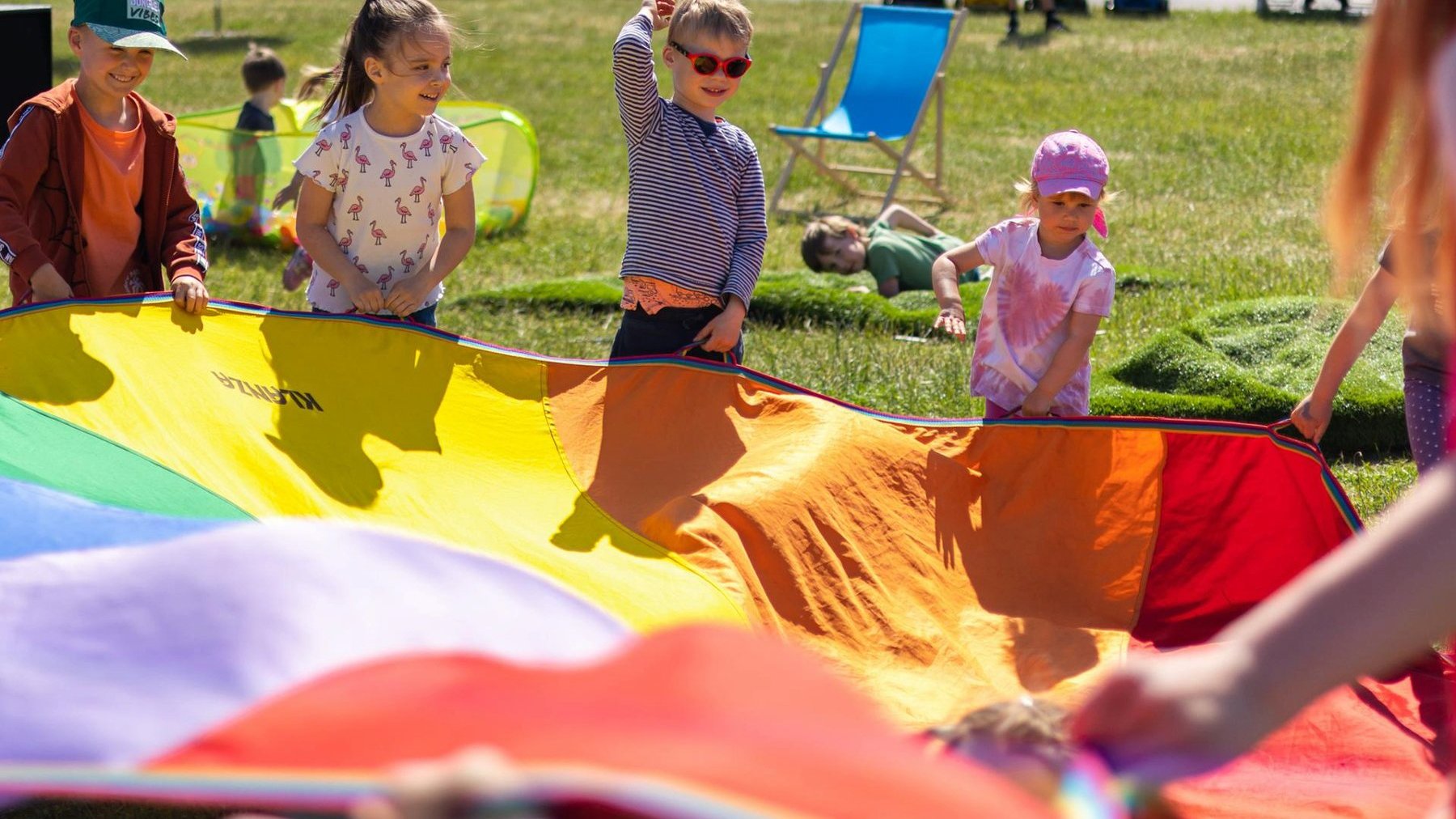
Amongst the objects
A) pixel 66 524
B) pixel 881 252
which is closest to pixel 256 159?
pixel 881 252

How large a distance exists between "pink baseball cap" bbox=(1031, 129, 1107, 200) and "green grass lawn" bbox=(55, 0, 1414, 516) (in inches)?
52.3

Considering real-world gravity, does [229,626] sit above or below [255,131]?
above

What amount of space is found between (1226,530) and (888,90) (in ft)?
21.2

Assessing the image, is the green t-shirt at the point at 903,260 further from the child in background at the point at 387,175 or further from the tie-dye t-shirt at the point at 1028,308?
the child in background at the point at 387,175

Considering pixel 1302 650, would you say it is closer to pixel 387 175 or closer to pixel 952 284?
pixel 952 284

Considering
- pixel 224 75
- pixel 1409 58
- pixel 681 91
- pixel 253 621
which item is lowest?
pixel 224 75

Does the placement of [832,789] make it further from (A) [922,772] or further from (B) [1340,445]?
(B) [1340,445]

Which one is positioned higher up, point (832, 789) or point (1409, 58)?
point (1409, 58)

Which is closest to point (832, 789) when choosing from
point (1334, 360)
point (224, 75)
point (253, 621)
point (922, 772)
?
point (922, 772)

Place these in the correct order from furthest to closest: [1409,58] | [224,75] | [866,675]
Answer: [224,75] → [866,675] → [1409,58]

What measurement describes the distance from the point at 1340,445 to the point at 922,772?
154 inches

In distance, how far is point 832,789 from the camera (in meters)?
1.10

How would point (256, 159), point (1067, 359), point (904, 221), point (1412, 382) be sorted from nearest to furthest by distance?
point (1412, 382)
point (1067, 359)
point (256, 159)
point (904, 221)

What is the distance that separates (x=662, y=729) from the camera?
117 centimetres
